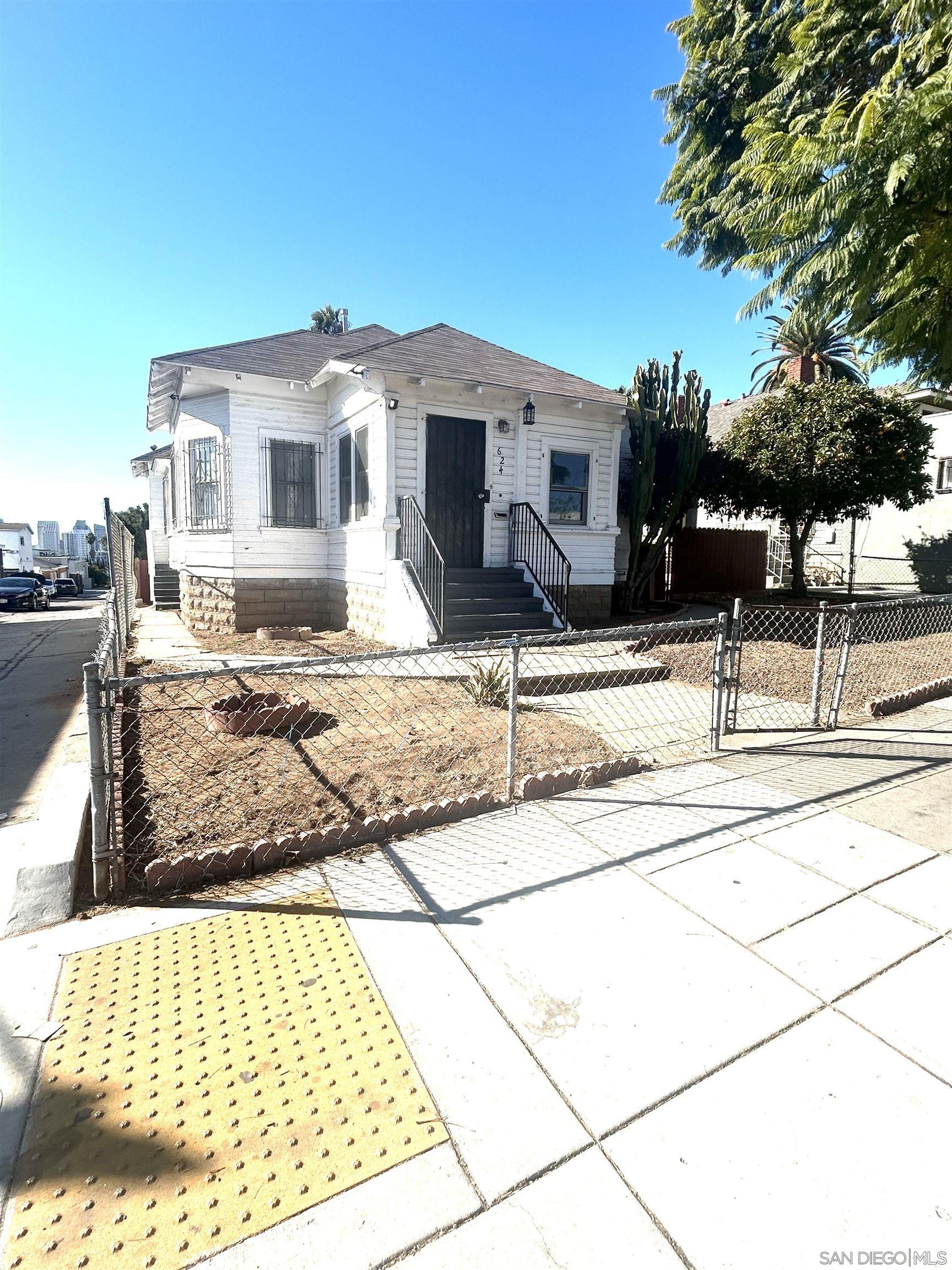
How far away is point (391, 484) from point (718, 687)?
6.09 meters

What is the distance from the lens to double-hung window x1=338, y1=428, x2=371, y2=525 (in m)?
10.2

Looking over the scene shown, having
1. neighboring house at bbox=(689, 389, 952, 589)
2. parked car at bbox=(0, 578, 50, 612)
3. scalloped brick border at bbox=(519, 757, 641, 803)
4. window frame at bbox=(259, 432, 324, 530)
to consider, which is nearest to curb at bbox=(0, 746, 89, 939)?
scalloped brick border at bbox=(519, 757, 641, 803)

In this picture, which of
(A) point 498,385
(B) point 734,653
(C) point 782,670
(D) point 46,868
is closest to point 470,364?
(A) point 498,385

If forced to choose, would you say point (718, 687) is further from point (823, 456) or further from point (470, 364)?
point (823, 456)

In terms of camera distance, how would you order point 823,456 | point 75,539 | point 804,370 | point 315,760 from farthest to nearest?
point 75,539 < point 804,370 < point 823,456 < point 315,760

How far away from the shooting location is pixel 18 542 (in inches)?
3497

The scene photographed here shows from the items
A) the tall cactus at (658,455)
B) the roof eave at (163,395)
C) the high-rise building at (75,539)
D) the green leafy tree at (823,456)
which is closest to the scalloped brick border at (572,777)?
the tall cactus at (658,455)

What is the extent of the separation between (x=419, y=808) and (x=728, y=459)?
12.3 meters

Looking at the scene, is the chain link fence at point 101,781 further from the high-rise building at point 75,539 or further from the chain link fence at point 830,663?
the high-rise building at point 75,539

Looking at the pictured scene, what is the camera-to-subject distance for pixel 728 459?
13531 millimetres

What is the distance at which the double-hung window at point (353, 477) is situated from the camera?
1020 cm

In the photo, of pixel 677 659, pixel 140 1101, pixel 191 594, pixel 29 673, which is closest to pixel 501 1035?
pixel 140 1101

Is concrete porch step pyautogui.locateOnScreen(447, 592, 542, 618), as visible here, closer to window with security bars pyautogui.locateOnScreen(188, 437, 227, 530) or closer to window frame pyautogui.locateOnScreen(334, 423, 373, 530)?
window frame pyautogui.locateOnScreen(334, 423, 373, 530)

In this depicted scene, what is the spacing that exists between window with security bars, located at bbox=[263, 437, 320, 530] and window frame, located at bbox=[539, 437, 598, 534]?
13.7ft
